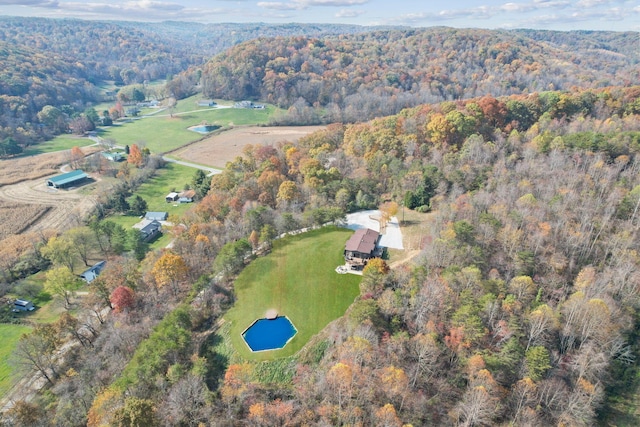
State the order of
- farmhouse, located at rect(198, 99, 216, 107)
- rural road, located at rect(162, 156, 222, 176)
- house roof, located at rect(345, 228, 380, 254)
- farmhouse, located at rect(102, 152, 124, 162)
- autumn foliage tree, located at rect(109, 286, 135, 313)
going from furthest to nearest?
1. farmhouse, located at rect(198, 99, 216, 107)
2. farmhouse, located at rect(102, 152, 124, 162)
3. rural road, located at rect(162, 156, 222, 176)
4. house roof, located at rect(345, 228, 380, 254)
5. autumn foliage tree, located at rect(109, 286, 135, 313)

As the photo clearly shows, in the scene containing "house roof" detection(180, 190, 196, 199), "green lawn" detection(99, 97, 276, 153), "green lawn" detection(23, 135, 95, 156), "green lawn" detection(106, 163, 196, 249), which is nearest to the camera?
"green lawn" detection(106, 163, 196, 249)

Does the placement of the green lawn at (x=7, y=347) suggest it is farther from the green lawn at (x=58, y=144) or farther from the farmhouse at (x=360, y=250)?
the green lawn at (x=58, y=144)

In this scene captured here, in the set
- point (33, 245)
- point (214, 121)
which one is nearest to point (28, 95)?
point (214, 121)

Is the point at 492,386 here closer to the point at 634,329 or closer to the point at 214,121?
the point at 634,329

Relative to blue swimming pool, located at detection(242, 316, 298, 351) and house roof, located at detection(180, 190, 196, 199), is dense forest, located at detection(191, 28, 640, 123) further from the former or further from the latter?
blue swimming pool, located at detection(242, 316, 298, 351)

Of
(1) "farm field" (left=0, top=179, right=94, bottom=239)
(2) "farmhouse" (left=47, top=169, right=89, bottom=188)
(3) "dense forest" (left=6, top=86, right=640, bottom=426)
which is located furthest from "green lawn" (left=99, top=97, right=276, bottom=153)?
(3) "dense forest" (left=6, top=86, right=640, bottom=426)

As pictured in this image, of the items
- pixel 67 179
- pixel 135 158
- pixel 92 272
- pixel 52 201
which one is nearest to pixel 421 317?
pixel 92 272

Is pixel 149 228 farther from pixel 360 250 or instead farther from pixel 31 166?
pixel 31 166
